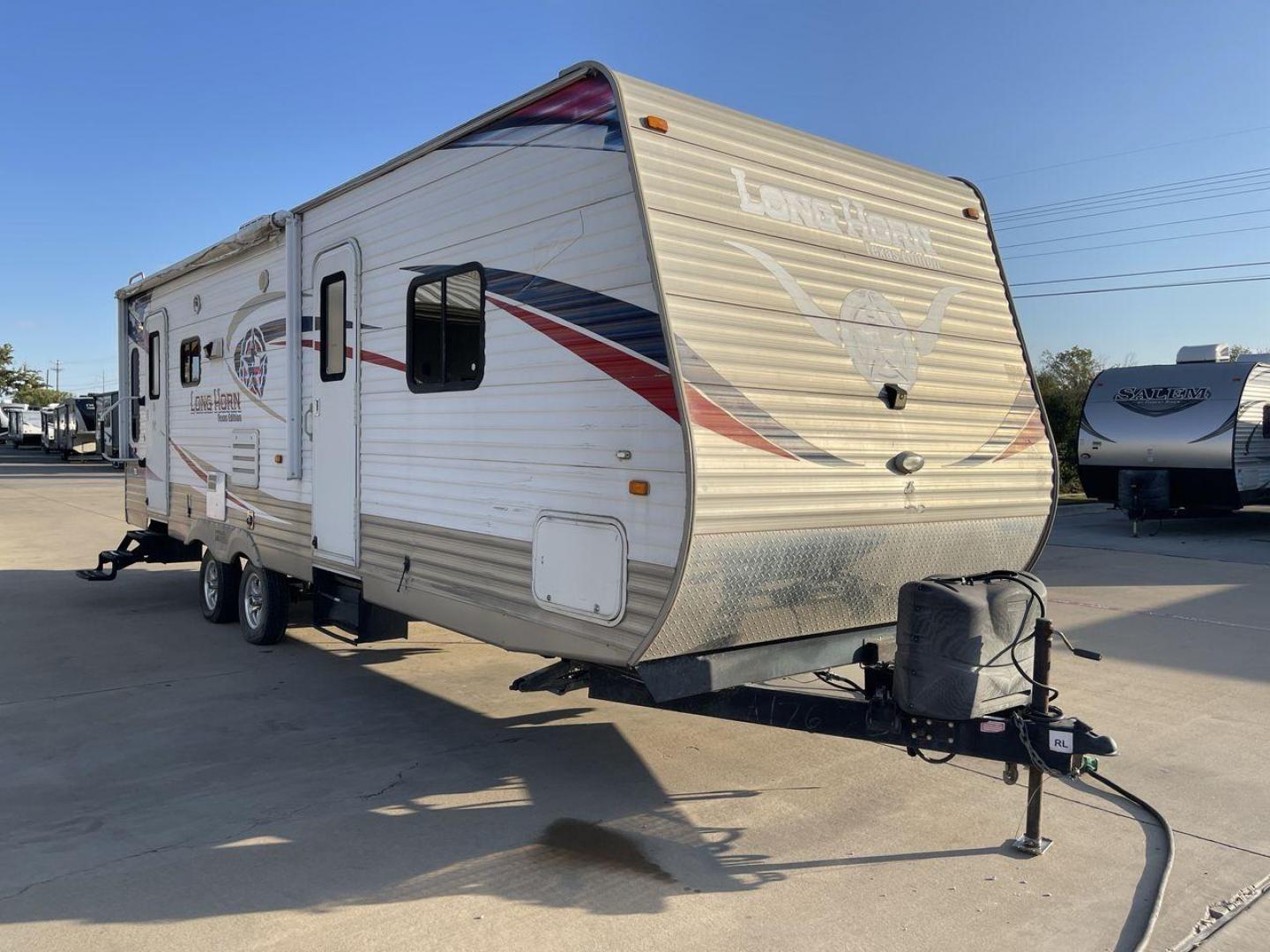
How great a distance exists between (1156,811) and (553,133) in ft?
13.6

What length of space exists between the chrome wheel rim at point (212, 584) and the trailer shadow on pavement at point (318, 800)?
1269 millimetres

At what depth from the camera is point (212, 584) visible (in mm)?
8984

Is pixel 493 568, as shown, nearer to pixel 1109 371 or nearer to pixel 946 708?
pixel 946 708

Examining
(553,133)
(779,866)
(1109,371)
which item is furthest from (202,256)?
(1109,371)

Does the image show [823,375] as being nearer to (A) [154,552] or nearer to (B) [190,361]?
(B) [190,361]

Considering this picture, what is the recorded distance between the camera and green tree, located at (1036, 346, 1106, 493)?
2505cm

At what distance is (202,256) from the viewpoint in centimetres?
838

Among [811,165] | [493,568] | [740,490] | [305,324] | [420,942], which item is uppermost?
[811,165]

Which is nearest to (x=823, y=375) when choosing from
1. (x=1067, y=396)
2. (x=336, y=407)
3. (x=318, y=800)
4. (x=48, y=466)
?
(x=318, y=800)

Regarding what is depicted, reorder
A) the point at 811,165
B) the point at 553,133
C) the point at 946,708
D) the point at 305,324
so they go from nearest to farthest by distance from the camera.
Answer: the point at 946,708, the point at 553,133, the point at 811,165, the point at 305,324

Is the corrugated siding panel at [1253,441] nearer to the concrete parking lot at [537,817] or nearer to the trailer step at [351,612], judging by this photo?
the concrete parking lot at [537,817]

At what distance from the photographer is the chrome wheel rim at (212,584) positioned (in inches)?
344

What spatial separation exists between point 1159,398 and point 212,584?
48.9 feet

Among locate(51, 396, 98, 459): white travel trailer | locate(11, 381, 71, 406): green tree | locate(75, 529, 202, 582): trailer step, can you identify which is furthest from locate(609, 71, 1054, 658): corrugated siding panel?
locate(11, 381, 71, 406): green tree
